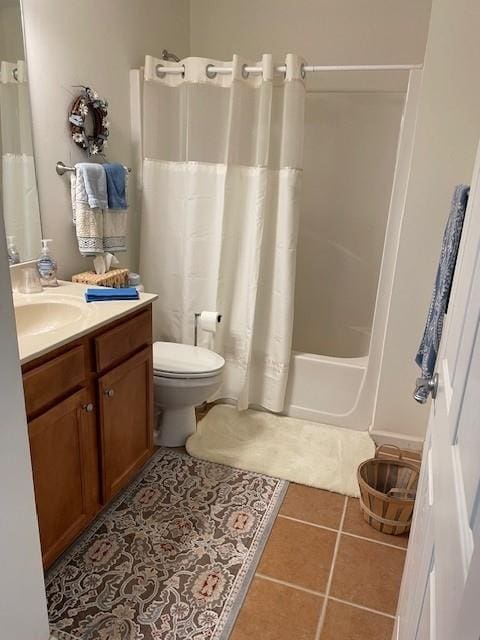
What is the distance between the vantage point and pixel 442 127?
2098mm

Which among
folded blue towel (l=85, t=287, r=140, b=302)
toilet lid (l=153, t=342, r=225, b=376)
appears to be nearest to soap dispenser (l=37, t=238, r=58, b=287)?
folded blue towel (l=85, t=287, r=140, b=302)

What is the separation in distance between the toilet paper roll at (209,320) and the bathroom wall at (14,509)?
143 cm

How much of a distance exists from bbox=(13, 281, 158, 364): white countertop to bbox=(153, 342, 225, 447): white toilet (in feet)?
1.43

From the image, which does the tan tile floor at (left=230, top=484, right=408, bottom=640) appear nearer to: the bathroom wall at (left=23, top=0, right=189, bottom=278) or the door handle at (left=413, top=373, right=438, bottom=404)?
the door handle at (left=413, top=373, right=438, bottom=404)

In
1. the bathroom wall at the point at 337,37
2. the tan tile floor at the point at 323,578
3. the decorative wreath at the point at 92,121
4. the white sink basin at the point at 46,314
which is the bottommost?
the tan tile floor at the point at 323,578

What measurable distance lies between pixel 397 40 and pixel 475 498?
2.81 meters

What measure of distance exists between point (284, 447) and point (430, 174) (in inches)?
58.9

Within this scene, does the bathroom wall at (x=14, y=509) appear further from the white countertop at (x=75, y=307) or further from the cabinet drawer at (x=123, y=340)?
the cabinet drawer at (x=123, y=340)

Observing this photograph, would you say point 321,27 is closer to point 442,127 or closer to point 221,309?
point 442,127

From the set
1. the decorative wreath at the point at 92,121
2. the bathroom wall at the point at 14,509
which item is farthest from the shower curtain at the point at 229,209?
the bathroom wall at the point at 14,509

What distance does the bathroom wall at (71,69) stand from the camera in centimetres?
194

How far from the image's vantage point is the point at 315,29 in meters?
2.79

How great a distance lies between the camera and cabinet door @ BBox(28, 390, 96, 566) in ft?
4.95

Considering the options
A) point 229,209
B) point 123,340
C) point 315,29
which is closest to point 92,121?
point 229,209
